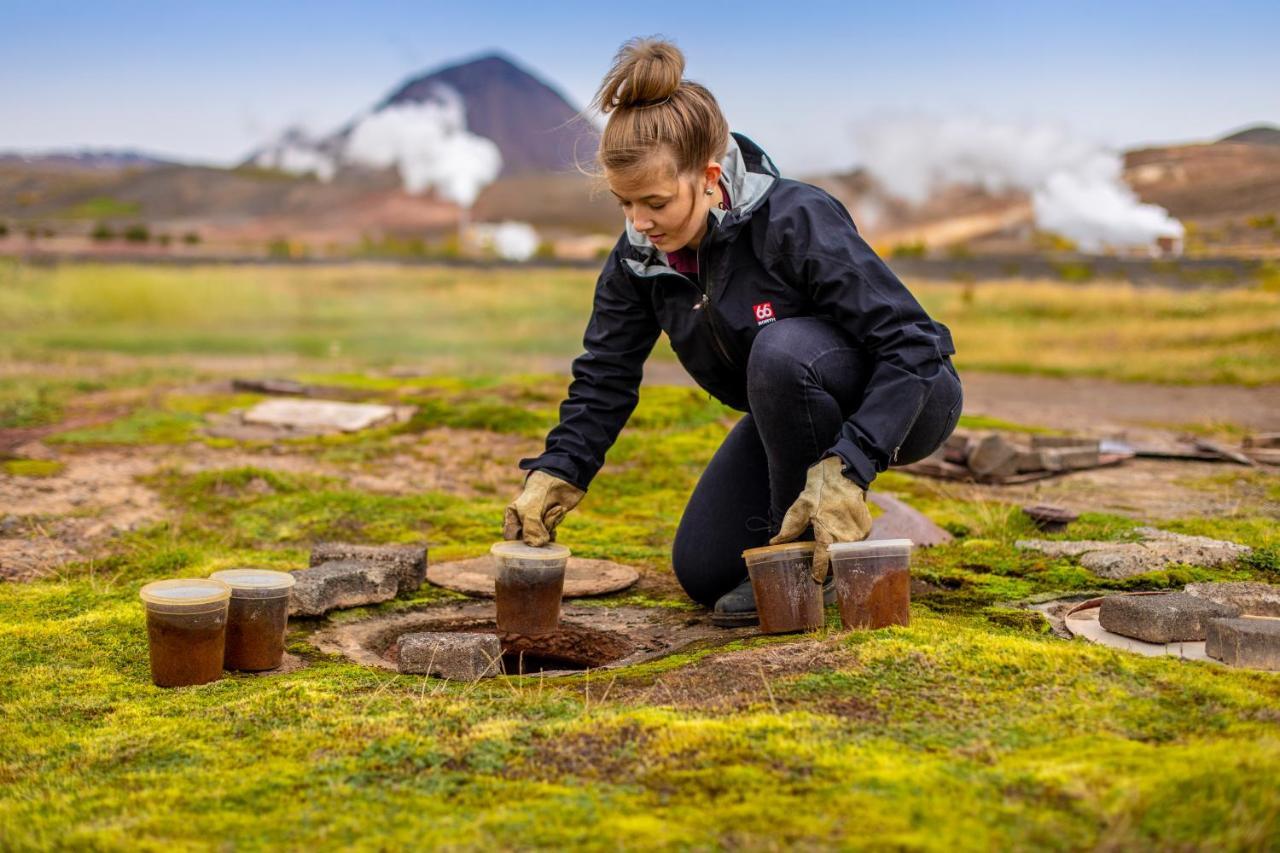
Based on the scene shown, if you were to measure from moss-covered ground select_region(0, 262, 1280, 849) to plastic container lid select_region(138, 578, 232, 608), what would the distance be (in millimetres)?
237

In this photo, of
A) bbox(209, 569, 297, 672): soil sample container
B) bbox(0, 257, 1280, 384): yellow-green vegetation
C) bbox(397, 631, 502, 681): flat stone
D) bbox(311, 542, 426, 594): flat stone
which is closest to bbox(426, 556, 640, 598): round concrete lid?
bbox(311, 542, 426, 594): flat stone

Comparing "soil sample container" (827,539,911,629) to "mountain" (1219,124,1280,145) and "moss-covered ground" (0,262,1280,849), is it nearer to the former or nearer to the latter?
"moss-covered ground" (0,262,1280,849)

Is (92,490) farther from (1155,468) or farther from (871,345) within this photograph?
(1155,468)

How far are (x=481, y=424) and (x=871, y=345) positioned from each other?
5180 millimetres

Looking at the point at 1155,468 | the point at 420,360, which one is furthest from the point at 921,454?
the point at 420,360

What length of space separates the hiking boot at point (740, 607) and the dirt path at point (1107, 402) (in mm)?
6477

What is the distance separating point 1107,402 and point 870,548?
9.73 m

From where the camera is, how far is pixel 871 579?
137 inches

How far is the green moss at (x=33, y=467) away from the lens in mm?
6703

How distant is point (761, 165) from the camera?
3.91 meters

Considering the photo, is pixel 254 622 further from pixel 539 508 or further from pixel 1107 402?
pixel 1107 402

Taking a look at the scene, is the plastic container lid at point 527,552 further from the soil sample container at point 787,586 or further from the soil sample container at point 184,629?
the soil sample container at point 184,629

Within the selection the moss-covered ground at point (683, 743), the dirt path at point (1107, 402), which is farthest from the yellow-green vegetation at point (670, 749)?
the dirt path at point (1107, 402)

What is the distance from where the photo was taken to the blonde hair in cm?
359
